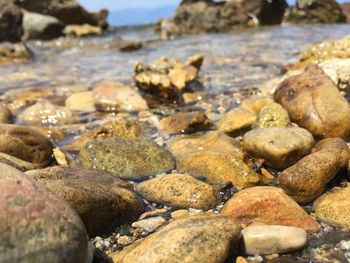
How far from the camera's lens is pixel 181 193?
3730mm

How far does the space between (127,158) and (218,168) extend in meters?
0.93

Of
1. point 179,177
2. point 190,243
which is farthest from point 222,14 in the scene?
point 190,243

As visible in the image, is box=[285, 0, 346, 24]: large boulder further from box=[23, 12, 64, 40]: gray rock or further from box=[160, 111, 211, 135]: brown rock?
box=[160, 111, 211, 135]: brown rock

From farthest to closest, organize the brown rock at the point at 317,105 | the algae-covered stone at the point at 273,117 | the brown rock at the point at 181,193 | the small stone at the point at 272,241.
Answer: the algae-covered stone at the point at 273,117 → the brown rock at the point at 317,105 → the brown rock at the point at 181,193 → the small stone at the point at 272,241

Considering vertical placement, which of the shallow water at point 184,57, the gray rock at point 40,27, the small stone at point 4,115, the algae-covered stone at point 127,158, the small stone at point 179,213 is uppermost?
the gray rock at point 40,27

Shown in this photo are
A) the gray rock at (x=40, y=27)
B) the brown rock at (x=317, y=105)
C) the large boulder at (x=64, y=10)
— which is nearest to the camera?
the brown rock at (x=317, y=105)

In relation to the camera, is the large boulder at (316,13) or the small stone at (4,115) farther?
the large boulder at (316,13)

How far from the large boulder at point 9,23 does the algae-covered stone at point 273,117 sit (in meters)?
20.7

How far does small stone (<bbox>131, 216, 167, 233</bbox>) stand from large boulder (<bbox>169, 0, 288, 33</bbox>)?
81.7 feet

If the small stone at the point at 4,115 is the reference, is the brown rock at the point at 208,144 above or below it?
below

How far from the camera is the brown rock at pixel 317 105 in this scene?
4.90m

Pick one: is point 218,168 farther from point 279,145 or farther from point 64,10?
point 64,10

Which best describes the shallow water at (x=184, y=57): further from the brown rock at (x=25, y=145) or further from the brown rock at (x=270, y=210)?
the brown rock at (x=270, y=210)

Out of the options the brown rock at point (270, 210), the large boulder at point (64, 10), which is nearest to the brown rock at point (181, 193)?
the brown rock at point (270, 210)
